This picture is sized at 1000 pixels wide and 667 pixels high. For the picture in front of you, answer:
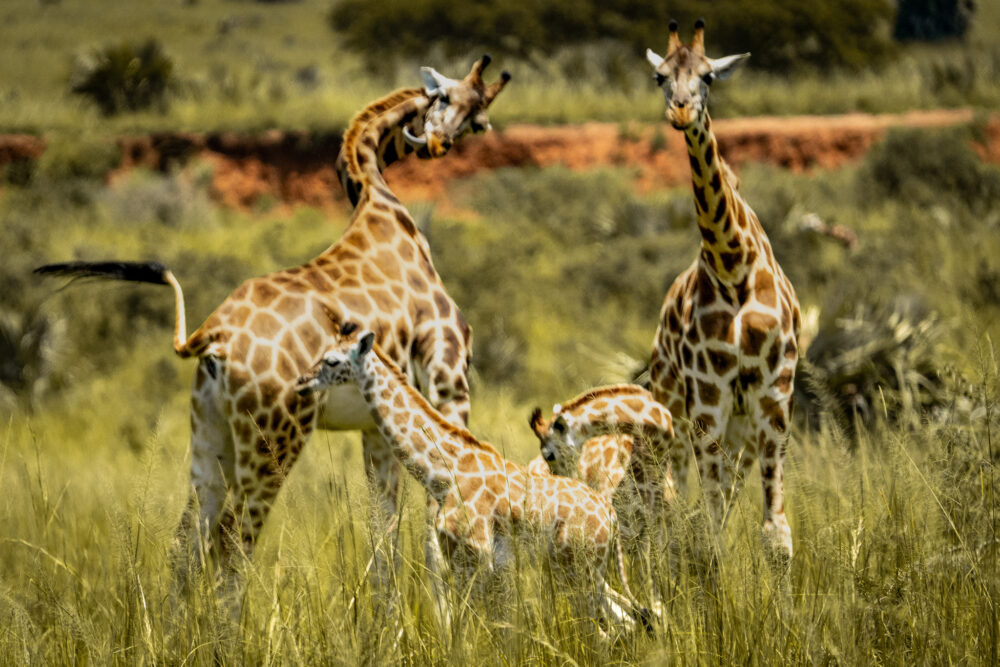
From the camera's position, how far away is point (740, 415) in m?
4.56

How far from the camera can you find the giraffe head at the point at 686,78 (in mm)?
4023

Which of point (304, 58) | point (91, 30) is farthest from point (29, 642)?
point (91, 30)

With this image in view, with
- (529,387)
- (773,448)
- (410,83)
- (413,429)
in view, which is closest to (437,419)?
(413,429)

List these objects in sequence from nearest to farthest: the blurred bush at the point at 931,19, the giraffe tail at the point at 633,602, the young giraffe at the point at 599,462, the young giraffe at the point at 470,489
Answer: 1. the giraffe tail at the point at 633,602
2. the young giraffe at the point at 470,489
3. the young giraffe at the point at 599,462
4. the blurred bush at the point at 931,19

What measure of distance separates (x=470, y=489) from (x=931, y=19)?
1804 inches

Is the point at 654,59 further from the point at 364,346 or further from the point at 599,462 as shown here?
the point at 599,462

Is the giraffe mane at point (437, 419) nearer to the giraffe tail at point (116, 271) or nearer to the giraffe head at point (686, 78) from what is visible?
the giraffe tail at point (116, 271)

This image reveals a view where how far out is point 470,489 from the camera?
13.1ft

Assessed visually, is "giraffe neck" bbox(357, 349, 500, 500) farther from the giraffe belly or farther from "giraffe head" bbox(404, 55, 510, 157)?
"giraffe head" bbox(404, 55, 510, 157)

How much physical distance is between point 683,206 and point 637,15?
80.1 feet

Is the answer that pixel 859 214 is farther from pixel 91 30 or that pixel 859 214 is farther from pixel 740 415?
pixel 91 30

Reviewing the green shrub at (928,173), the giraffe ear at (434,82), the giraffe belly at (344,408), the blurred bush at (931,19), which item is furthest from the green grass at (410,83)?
the giraffe belly at (344,408)

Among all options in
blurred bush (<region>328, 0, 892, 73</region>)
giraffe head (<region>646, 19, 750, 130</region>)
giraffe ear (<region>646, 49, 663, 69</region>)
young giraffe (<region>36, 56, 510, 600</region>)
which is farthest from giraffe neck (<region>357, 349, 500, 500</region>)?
blurred bush (<region>328, 0, 892, 73</region>)

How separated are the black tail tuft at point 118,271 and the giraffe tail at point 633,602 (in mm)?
2093
